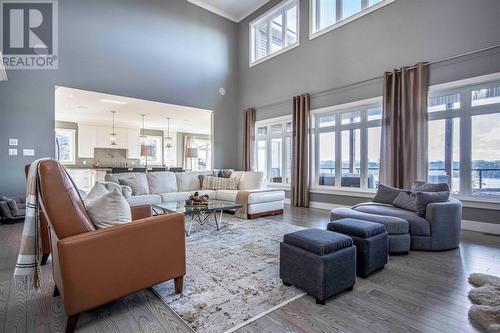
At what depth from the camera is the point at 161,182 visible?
5410 mm

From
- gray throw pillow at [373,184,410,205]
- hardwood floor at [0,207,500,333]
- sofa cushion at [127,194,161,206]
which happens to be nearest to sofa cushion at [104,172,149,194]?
sofa cushion at [127,194,161,206]

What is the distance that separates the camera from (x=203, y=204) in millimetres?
3842

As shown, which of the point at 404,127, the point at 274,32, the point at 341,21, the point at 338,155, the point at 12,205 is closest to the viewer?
the point at 12,205

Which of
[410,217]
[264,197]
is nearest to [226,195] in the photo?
[264,197]

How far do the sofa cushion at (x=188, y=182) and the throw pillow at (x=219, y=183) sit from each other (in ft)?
0.60

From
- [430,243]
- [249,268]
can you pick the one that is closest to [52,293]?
[249,268]

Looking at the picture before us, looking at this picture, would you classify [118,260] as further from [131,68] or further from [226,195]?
[131,68]

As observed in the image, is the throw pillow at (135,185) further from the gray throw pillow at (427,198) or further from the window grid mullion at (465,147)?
the window grid mullion at (465,147)

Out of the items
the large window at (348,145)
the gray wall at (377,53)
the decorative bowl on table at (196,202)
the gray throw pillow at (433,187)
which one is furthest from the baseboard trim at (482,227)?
the decorative bowl on table at (196,202)

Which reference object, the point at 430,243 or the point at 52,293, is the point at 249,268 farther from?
the point at 430,243

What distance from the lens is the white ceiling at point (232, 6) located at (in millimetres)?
7332

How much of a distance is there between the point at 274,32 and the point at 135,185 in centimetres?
569

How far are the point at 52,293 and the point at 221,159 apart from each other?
610 centimetres

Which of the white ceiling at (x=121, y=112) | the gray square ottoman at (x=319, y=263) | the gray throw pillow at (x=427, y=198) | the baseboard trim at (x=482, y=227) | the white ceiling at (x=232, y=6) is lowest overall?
the baseboard trim at (x=482, y=227)
